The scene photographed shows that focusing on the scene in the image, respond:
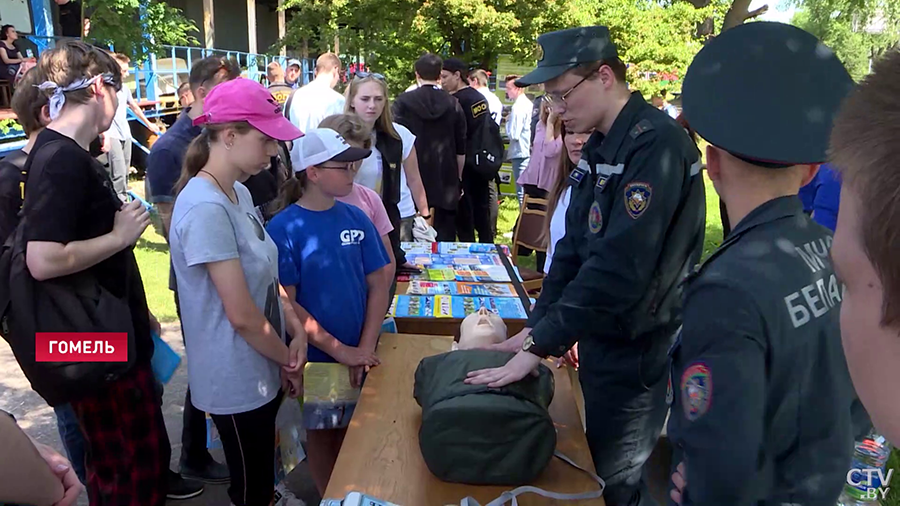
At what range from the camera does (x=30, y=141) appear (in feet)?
6.81

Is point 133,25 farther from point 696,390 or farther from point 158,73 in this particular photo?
point 696,390

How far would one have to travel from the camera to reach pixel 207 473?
2.98 m

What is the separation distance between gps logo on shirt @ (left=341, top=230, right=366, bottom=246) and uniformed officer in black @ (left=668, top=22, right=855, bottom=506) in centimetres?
144

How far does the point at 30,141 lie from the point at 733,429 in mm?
2194

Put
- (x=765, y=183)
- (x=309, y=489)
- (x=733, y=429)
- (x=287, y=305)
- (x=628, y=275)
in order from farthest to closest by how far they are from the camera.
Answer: (x=309, y=489), (x=287, y=305), (x=628, y=275), (x=765, y=183), (x=733, y=429)

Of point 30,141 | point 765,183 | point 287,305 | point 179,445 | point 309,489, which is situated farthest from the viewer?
point 179,445

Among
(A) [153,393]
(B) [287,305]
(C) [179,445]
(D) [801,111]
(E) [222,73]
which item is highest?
(D) [801,111]

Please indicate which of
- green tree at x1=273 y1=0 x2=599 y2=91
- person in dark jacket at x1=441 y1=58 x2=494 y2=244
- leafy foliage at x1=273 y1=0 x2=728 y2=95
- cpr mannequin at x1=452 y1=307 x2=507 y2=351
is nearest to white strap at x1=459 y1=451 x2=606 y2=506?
cpr mannequin at x1=452 y1=307 x2=507 y2=351

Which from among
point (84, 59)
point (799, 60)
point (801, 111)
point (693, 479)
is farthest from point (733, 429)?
point (84, 59)

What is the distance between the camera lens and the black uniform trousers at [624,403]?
1.87 meters

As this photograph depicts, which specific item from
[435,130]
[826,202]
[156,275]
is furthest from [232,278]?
[156,275]

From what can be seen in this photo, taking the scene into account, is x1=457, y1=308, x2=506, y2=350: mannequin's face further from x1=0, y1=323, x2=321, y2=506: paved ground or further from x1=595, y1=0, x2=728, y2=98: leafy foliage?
x1=595, y1=0, x2=728, y2=98: leafy foliage

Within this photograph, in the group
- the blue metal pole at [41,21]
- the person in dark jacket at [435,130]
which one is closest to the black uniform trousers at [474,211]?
the person in dark jacket at [435,130]

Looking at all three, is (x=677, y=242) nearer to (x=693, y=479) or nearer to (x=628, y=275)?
(x=628, y=275)
